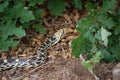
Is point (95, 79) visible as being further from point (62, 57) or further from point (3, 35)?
point (3, 35)

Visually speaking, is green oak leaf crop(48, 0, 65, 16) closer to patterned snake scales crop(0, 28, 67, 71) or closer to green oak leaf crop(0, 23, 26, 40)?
patterned snake scales crop(0, 28, 67, 71)

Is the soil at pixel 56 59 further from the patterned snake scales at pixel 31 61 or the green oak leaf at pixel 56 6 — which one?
the green oak leaf at pixel 56 6

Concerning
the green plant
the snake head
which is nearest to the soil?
the snake head

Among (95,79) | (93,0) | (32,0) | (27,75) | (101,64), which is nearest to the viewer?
(95,79)

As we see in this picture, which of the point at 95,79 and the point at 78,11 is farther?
the point at 78,11

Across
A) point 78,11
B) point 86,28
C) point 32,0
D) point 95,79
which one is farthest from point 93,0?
point 95,79

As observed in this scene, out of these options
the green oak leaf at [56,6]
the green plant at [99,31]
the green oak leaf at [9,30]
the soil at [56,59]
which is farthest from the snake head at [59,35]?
the green plant at [99,31]

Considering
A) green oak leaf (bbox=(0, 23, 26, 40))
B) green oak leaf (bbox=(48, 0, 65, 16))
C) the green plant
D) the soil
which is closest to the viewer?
the green plant
